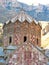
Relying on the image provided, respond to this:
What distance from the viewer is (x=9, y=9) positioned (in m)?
122

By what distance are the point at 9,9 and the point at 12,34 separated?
8829 centimetres

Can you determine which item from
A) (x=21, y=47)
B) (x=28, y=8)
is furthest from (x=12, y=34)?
(x=28, y=8)

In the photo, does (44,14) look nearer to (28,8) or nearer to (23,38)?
(28,8)

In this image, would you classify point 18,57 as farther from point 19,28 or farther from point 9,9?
point 9,9

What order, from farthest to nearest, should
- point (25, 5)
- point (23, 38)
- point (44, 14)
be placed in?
point (25, 5), point (44, 14), point (23, 38)

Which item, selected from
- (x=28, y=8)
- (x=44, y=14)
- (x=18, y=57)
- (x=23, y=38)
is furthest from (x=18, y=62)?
(x=28, y=8)

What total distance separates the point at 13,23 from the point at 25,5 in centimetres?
8998

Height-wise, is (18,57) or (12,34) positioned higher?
(12,34)

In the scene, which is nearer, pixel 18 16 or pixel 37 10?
pixel 18 16

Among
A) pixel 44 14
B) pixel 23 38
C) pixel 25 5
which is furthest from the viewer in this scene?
pixel 25 5

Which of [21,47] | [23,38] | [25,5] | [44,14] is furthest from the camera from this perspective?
[25,5]

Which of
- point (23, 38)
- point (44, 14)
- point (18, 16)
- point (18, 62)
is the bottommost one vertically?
point (18, 62)

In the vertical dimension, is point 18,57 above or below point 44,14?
below

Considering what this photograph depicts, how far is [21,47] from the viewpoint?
2897 centimetres
